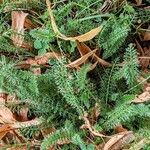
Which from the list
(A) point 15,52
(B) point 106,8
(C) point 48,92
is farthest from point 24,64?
(B) point 106,8

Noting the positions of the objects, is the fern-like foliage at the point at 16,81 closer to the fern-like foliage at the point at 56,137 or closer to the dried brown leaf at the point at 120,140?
the fern-like foliage at the point at 56,137

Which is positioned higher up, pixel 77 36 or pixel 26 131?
pixel 77 36

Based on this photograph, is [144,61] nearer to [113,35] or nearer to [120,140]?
[113,35]

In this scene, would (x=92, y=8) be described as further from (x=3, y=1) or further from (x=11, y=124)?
(x=11, y=124)

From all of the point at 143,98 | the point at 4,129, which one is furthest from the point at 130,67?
the point at 4,129

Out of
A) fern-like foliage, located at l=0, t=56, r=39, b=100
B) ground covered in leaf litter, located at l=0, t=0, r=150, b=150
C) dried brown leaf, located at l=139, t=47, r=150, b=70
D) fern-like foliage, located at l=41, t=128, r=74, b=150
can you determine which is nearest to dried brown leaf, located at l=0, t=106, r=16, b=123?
ground covered in leaf litter, located at l=0, t=0, r=150, b=150

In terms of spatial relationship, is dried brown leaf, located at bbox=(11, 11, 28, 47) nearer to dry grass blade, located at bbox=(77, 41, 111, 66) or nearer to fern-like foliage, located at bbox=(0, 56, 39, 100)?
fern-like foliage, located at bbox=(0, 56, 39, 100)
